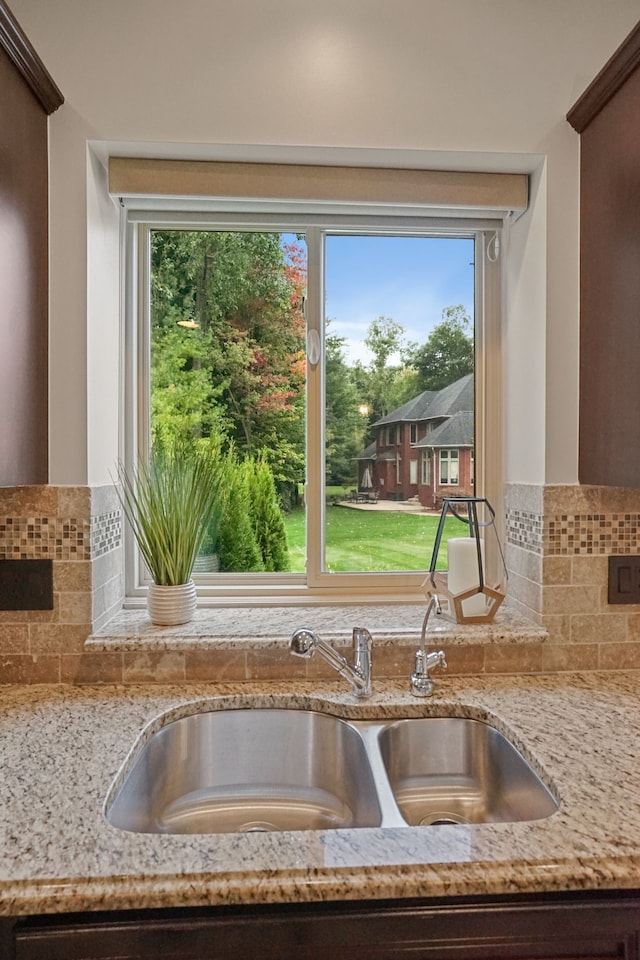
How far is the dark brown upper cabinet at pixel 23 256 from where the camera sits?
1153 mm

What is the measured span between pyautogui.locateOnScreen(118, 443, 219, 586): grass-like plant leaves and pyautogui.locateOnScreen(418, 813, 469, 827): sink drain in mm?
783

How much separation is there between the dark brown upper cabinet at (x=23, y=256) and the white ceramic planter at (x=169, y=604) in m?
0.39

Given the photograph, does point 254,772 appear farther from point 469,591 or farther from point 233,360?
point 233,360

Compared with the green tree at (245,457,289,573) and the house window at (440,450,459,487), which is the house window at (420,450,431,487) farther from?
the green tree at (245,457,289,573)

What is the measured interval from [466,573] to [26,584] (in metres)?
1.09

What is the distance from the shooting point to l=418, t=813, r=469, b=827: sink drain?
1166 mm

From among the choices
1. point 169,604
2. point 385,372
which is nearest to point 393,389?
point 385,372

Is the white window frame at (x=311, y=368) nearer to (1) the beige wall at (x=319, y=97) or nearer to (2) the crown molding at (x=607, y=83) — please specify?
(1) the beige wall at (x=319, y=97)

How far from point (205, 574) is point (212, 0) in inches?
57.3

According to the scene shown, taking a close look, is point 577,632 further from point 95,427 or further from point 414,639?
point 95,427

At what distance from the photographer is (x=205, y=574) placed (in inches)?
66.7

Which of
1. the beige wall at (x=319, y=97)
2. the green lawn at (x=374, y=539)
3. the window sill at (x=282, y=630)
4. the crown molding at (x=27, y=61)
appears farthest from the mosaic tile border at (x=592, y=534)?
the crown molding at (x=27, y=61)

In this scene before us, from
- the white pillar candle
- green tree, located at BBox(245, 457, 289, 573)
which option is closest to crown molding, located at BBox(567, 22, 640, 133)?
the white pillar candle

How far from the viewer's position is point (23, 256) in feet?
4.05
